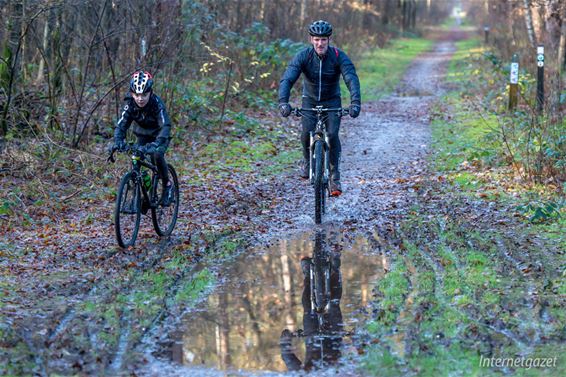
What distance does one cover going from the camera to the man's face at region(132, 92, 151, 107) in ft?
29.8

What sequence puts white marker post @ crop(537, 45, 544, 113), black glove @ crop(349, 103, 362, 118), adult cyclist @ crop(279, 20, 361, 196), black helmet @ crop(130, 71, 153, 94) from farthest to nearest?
white marker post @ crop(537, 45, 544, 113) < adult cyclist @ crop(279, 20, 361, 196) < black glove @ crop(349, 103, 362, 118) < black helmet @ crop(130, 71, 153, 94)

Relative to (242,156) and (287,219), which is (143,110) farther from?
(242,156)

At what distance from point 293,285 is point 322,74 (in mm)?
3648

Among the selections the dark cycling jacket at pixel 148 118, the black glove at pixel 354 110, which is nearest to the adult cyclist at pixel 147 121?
the dark cycling jacket at pixel 148 118

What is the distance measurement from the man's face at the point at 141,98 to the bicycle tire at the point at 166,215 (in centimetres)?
96

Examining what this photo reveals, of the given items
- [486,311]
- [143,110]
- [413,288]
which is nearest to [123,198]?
[143,110]

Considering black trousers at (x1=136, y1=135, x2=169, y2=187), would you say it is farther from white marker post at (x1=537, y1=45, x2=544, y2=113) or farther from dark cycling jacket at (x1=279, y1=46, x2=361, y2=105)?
white marker post at (x1=537, y1=45, x2=544, y2=113)

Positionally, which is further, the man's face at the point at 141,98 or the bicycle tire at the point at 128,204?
the man's face at the point at 141,98

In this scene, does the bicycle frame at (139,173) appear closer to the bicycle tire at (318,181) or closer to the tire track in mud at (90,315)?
the tire track in mud at (90,315)

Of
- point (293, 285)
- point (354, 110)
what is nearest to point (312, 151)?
point (354, 110)

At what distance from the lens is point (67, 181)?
12242 mm

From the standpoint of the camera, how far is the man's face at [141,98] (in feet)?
29.8

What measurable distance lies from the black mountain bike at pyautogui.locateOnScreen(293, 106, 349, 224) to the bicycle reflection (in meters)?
1.28
